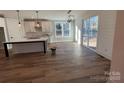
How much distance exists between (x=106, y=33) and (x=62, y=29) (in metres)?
5.68

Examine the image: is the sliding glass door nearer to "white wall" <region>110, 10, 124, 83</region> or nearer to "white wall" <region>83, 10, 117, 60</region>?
"white wall" <region>83, 10, 117, 60</region>

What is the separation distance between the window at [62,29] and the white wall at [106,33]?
5.02 meters

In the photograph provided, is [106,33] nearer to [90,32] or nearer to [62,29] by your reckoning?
[90,32]

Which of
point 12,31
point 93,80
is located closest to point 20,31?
point 12,31

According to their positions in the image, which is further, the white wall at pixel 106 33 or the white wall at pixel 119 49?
the white wall at pixel 106 33

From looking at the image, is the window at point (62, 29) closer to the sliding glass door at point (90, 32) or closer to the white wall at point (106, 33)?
the sliding glass door at point (90, 32)

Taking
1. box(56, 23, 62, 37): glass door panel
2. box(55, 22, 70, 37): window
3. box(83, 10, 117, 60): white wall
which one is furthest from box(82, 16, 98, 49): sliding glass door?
box(56, 23, 62, 37): glass door panel

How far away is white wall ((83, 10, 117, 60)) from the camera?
3.97m

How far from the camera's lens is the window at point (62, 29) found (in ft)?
30.8

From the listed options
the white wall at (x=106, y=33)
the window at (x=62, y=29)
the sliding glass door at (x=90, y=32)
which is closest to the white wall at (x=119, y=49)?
the white wall at (x=106, y=33)

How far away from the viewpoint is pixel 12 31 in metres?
6.81

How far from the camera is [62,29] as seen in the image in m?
9.54
